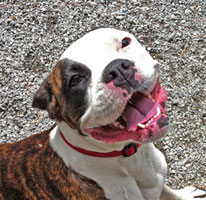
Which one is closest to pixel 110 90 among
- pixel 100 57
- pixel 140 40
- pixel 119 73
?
pixel 119 73

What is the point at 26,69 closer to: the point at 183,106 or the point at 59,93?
the point at 183,106

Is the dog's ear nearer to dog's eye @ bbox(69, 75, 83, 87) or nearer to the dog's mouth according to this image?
dog's eye @ bbox(69, 75, 83, 87)

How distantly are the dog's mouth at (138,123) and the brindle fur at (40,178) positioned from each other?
49cm

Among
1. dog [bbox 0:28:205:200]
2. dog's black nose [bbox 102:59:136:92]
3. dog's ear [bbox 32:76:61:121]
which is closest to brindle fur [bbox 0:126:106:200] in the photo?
dog [bbox 0:28:205:200]

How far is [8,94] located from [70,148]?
2314 millimetres

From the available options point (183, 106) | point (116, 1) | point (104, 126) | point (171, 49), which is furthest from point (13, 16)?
point (104, 126)

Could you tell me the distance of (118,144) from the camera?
105 inches

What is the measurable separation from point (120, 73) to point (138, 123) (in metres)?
0.36

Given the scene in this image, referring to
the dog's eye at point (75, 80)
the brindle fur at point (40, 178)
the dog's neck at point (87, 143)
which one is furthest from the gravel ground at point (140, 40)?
the dog's eye at point (75, 80)

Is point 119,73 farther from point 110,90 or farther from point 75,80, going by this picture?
point 75,80

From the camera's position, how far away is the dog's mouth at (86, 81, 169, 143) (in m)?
2.54

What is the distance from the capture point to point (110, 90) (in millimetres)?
2441

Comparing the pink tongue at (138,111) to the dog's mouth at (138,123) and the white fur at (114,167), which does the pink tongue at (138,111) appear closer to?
the dog's mouth at (138,123)

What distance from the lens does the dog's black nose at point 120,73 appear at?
2436mm
